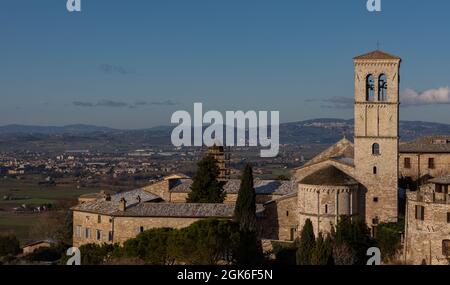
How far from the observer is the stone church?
39.0m

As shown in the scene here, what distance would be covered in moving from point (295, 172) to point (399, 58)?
13240 millimetres

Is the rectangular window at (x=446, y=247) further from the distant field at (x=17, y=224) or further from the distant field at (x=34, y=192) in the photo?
the distant field at (x=34, y=192)

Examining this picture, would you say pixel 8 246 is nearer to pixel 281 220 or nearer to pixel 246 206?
pixel 246 206

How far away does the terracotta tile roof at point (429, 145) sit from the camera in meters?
48.0

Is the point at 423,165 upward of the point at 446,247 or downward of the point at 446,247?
upward

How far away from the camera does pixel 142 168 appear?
14662 cm

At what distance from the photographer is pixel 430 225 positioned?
33.0 metres

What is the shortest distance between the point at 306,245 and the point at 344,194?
5.72 metres

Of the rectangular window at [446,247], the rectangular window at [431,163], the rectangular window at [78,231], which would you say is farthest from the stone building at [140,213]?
the rectangular window at [446,247]

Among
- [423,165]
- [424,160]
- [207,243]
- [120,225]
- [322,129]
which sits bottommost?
[120,225]

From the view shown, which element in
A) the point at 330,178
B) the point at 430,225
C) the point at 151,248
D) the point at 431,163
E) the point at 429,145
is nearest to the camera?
the point at 151,248

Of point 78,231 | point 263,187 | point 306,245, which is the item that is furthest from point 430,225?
point 78,231

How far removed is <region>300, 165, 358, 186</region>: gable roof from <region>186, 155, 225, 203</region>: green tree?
8664 mm
